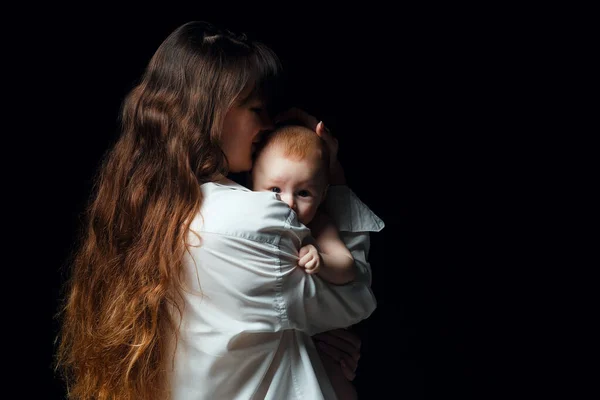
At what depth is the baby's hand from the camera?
6.24 ft

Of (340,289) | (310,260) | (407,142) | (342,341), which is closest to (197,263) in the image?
(310,260)

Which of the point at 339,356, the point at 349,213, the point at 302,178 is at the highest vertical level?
the point at 302,178

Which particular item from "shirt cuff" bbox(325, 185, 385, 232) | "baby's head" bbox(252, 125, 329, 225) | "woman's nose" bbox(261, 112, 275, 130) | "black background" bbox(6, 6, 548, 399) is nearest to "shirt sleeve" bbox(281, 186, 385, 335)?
"shirt cuff" bbox(325, 185, 385, 232)

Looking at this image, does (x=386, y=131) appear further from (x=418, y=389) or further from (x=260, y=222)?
(x=260, y=222)

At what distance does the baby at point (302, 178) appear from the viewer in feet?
6.78

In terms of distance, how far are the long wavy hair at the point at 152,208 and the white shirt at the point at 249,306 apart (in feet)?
0.19

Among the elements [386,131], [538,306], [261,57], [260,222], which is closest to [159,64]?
[261,57]

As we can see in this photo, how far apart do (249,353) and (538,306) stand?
73.5 inches

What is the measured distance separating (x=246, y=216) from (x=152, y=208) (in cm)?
29

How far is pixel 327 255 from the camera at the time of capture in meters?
2.02

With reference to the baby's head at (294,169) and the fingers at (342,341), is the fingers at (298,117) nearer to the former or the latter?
the baby's head at (294,169)

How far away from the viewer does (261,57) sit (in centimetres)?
212

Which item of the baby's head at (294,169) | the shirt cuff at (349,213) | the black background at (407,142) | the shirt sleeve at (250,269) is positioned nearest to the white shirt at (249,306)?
the shirt sleeve at (250,269)

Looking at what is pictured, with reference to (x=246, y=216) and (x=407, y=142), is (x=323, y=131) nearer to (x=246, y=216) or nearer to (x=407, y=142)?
(x=246, y=216)
